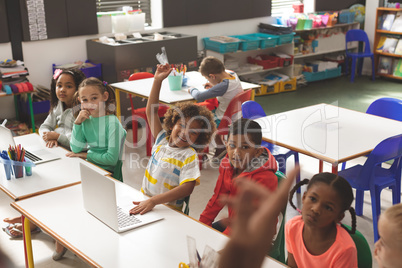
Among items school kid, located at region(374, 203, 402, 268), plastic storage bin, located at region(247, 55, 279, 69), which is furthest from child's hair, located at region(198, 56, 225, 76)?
school kid, located at region(374, 203, 402, 268)

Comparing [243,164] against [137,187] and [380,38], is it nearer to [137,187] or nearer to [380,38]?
[137,187]

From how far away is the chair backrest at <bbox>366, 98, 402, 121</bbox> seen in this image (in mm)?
3930

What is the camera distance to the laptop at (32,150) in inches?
112

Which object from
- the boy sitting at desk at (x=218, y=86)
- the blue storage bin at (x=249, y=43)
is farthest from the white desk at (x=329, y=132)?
the blue storage bin at (x=249, y=43)

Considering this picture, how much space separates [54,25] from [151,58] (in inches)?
47.2

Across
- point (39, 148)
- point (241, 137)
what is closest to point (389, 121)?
point (241, 137)

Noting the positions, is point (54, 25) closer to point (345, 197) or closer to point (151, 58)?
point (151, 58)

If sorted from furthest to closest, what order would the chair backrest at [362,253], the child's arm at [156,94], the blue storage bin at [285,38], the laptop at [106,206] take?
the blue storage bin at [285,38]
the child's arm at [156,94]
the laptop at [106,206]
the chair backrest at [362,253]

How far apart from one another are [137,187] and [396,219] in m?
3.03

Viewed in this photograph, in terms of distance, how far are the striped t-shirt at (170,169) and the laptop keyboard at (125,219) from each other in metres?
0.32

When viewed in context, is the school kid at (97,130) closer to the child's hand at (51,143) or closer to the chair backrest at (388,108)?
the child's hand at (51,143)

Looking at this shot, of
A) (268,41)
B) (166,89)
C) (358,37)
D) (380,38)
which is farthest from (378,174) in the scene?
(380,38)

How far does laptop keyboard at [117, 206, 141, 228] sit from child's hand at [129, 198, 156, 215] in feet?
0.12

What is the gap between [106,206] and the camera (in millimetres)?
2119
